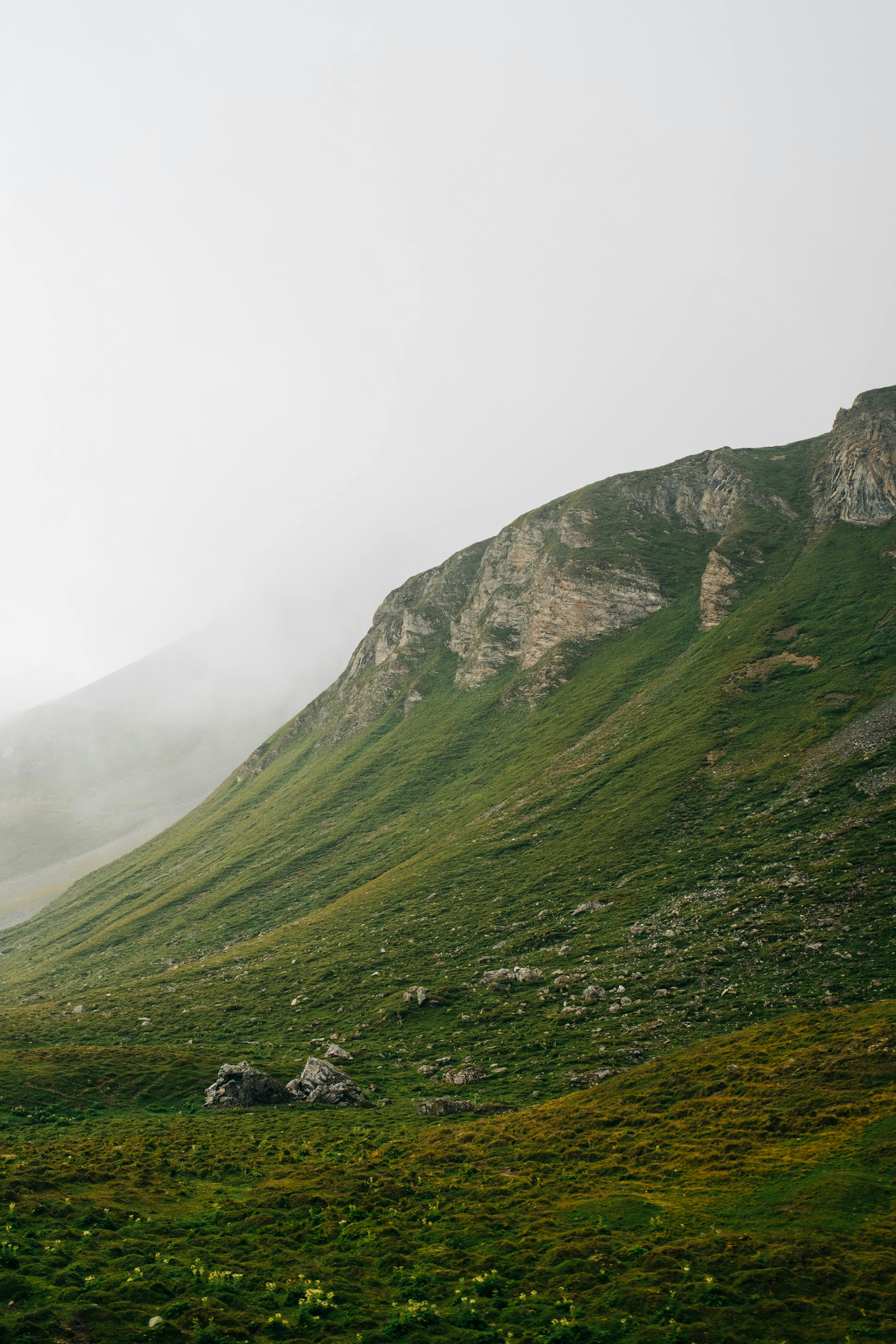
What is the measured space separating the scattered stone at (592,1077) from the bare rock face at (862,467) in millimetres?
117342

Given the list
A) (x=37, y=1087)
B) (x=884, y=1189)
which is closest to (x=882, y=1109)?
(x=884, y=1189)

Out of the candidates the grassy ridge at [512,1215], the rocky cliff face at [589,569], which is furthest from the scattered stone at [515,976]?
the rocky cliff face at [589,569]

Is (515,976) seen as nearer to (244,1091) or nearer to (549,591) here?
(244,1091)

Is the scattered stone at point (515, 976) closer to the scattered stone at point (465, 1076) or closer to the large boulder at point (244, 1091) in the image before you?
the scattered stone at point (465, 1076)

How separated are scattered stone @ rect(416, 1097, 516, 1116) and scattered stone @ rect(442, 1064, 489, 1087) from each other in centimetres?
300

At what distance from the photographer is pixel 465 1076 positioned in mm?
39562

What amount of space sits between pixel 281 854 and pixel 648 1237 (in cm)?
10884

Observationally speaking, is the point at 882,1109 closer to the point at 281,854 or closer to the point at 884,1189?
the point at 884,1189

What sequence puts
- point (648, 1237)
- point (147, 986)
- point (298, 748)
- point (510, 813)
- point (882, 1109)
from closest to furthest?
point (648, 1237)
point (882, 1109)
point (147, 986)
point (510, 813)
point (298, 748)

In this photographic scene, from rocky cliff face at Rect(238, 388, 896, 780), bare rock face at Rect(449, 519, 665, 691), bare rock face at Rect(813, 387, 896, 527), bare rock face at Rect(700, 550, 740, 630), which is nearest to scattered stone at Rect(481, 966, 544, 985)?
rocky cliff face at Rect(238, 388, 896, 780)

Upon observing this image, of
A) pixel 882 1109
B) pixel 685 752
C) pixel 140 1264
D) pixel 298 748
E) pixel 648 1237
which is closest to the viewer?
pixel 140 1264

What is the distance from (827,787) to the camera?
200 feet

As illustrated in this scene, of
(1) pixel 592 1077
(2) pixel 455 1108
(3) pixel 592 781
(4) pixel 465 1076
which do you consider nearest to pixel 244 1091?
(2) pixel 455 1108

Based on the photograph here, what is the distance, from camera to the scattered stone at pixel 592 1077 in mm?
35938
